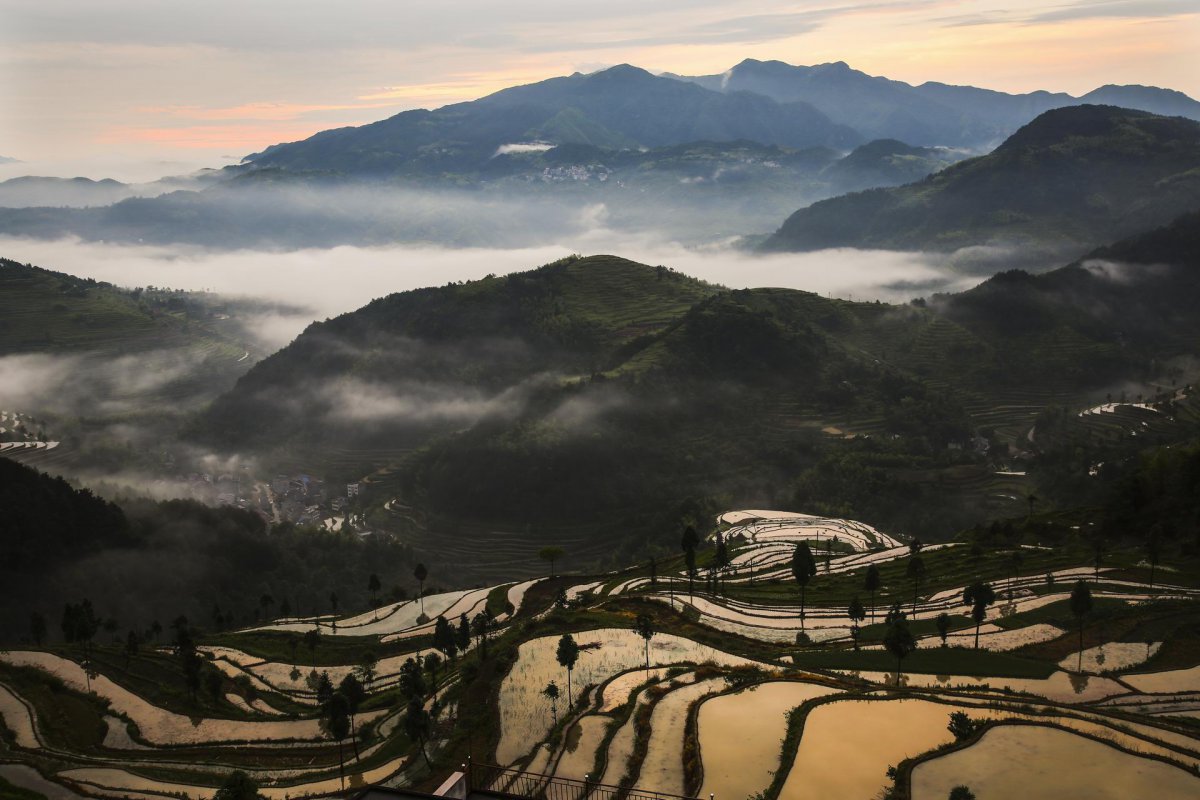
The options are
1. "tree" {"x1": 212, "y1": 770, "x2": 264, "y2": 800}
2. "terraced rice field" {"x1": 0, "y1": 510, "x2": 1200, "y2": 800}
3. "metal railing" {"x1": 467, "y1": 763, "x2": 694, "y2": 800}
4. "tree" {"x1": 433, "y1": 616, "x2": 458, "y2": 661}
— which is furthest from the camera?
"tree" {"x1": 433, "y1": 616, "x2": 458, "y2": 661}

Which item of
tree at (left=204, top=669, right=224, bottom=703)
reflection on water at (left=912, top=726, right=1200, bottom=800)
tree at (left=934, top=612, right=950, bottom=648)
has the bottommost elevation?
tree at (left=204, top=669, right=224, bottom=703)

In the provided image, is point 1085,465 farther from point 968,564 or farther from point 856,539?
point 968,564

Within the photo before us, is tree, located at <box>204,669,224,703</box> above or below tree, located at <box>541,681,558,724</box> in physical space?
below

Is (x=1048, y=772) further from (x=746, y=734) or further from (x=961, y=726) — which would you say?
(x=746, y=734)

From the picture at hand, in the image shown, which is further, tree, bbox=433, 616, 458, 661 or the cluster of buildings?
the cluster of buildings

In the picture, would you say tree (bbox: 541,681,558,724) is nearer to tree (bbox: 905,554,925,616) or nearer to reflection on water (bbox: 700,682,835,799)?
reflection on water (bbox: 700,682,835,799)

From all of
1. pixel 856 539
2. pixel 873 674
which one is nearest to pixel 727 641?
pixel 873 674

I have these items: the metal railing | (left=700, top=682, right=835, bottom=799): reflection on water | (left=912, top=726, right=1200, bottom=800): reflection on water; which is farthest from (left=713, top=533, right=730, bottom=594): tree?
(left=912, top=726, right=1200, bottom=800): reflection on water

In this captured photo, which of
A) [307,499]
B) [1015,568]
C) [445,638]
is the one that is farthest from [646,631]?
[307,499]

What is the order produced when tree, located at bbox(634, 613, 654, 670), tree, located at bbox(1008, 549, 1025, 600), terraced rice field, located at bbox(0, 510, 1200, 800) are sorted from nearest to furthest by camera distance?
terraced rice field, located at bbox(0, 510, 1200, 800), tree, located at bbox(634, 613, 654, 670), tree, located at bbox(1008, 549, 1025, 600)
